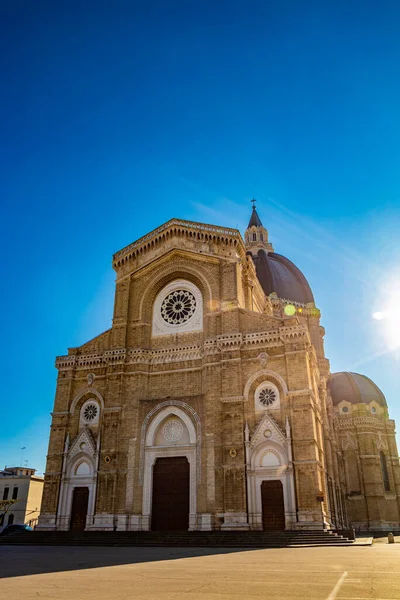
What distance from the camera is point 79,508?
31609mm

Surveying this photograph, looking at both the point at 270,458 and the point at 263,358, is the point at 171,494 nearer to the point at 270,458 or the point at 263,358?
the point at 270,458

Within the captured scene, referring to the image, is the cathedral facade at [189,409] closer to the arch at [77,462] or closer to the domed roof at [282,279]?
the arch at [77,462]

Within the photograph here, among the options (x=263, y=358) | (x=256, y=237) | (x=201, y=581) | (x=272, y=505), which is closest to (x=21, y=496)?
(x=272, y=505)

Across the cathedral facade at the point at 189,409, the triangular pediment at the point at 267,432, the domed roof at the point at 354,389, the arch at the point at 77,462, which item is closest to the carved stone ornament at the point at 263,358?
the cathedral facade at the point at 189,409

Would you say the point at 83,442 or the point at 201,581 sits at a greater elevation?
the point at 83,442

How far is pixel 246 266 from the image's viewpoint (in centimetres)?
3731

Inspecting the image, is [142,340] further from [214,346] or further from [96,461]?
[96,461]

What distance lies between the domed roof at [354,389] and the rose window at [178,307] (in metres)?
26.4

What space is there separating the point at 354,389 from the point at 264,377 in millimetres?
A: 26997

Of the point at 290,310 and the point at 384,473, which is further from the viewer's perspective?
the point at 290,310

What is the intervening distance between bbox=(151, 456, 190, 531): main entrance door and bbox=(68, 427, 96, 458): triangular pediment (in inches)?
182

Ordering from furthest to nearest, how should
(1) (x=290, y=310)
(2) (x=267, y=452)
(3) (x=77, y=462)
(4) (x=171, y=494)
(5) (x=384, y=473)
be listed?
(1) (x=290, y=310)
(5) (x=384, y=473)
(3) (x=77, y=462)
(4) (x=171, y=494)
(2) (x=267, y=452)

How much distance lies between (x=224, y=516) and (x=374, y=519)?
24.2 metres

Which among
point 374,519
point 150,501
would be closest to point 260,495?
point 150,501
